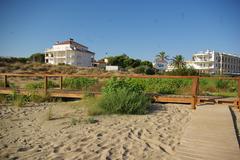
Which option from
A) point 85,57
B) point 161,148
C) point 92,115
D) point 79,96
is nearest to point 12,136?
point 92,115

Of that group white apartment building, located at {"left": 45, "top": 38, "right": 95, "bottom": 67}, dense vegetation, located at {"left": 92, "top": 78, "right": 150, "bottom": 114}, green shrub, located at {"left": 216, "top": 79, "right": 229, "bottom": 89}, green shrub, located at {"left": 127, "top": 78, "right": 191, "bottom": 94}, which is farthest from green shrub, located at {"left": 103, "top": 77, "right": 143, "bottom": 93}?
white apartment building, located at {"left": 45, "top": 38, "right": 95, "bottom": 67}

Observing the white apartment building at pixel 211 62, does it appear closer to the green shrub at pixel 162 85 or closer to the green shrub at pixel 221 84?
the green shrub at pixel 221 84

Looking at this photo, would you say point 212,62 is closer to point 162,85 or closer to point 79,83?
point 162,85

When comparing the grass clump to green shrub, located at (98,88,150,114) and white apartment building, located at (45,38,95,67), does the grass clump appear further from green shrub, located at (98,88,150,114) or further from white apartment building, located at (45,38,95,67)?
white apartment building, located at (45,38,95,67)

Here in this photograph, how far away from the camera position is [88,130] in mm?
5477

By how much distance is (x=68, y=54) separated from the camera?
7631 cm

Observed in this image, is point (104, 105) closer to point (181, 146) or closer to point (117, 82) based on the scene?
point (117, 82)

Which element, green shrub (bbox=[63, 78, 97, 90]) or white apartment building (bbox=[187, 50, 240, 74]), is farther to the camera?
white apartment building (bbox=[187, 50, 240, 74])

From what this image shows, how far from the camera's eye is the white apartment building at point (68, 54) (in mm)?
76312

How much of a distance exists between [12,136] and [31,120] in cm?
160

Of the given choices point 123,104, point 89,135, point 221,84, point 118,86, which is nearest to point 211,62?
point 221,84

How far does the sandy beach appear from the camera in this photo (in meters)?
4.05

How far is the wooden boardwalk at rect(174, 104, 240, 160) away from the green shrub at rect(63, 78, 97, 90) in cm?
704

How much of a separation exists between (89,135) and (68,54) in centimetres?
7324
